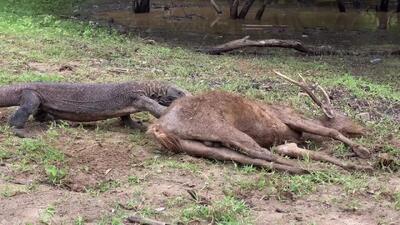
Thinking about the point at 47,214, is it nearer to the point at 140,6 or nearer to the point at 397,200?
the point at 397,200

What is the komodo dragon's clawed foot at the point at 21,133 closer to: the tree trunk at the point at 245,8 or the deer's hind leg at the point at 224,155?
the deer's hind leg at the point at 224,155

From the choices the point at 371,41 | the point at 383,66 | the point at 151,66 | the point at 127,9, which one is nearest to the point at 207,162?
the point at 151,66

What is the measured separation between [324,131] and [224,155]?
3.19ft

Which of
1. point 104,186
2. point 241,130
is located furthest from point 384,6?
point 104,186

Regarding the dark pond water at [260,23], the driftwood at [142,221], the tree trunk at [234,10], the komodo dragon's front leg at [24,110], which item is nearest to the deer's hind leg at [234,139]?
the driftwood at [142,221]

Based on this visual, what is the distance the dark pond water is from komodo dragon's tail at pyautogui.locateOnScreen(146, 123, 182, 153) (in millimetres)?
7756

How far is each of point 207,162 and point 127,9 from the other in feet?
51.3

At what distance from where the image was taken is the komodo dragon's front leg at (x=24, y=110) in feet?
20.0

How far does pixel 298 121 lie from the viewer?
5.69 m

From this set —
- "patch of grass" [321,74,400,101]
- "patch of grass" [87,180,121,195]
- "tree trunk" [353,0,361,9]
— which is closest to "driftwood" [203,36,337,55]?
"patch of grass" [321,74,400,101]

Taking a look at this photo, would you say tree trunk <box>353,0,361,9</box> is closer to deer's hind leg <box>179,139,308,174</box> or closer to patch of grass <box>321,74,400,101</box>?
patch of grass <box>321,74,400,101</box>

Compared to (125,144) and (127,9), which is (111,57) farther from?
(127,9)

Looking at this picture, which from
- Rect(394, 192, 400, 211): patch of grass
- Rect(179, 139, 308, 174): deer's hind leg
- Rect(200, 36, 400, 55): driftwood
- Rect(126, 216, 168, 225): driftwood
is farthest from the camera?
Rect(200, 36, 400, 55): driftwood

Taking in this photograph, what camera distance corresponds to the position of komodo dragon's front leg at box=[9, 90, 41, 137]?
6109 millimetres
